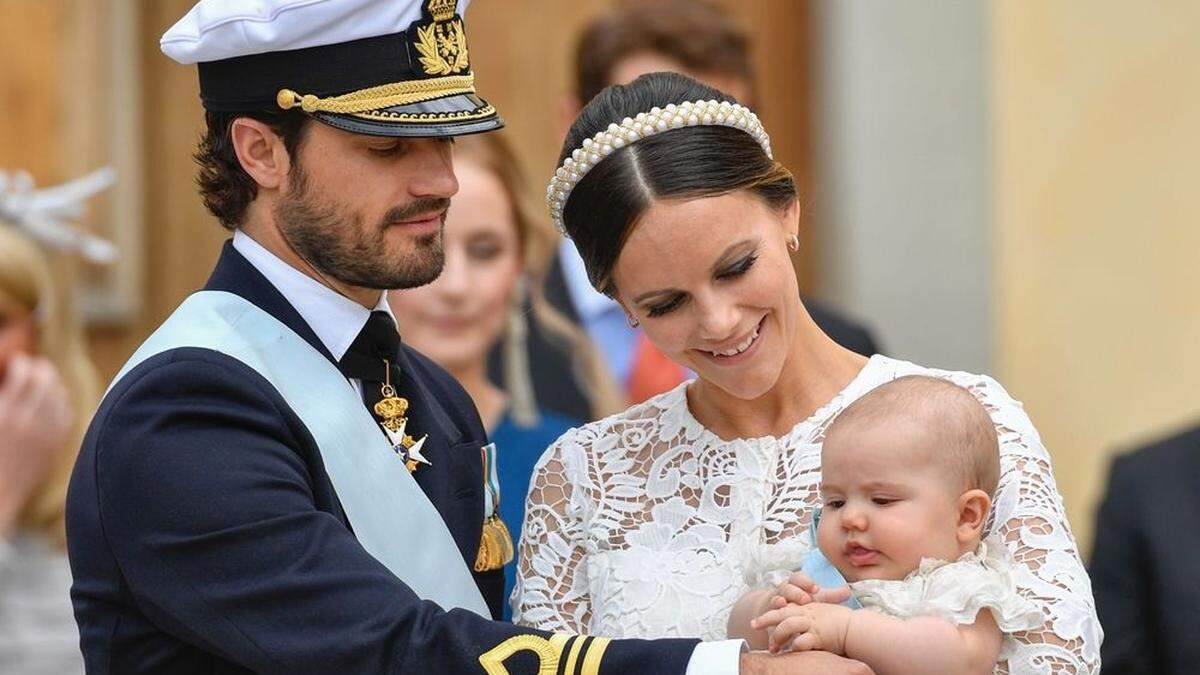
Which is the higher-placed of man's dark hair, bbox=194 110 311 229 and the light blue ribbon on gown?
man's dark hair, bbox=194 110 311 229

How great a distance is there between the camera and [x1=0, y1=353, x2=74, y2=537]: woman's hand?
457 centimetres

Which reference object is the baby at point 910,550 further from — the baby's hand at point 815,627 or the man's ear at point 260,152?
the man's ear at point 260,152

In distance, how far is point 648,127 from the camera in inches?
130

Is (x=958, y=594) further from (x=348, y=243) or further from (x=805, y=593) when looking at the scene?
(x=348, y=243)

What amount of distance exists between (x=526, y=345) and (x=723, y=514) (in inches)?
73.4

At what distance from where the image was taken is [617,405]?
4.97m

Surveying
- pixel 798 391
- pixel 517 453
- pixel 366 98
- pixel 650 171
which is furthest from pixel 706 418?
pixel 517 453

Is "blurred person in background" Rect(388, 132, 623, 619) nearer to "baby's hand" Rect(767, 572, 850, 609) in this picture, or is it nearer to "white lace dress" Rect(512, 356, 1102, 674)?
"white lace dress" Rect(512, 356, 1102, 674)

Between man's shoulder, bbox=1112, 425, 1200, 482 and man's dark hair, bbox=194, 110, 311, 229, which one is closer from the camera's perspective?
man's dark hair, bbox=194, 110, 311, 229

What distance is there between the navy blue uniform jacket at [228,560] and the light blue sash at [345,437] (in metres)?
0.05

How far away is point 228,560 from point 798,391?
926 mm

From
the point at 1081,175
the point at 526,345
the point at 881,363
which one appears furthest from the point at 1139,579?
the point at 1081,175

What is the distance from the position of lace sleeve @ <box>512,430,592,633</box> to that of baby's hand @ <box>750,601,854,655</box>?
538 millimetres

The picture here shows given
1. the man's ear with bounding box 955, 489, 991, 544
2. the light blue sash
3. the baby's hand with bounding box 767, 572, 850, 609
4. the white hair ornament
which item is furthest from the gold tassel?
the white hair ornament
